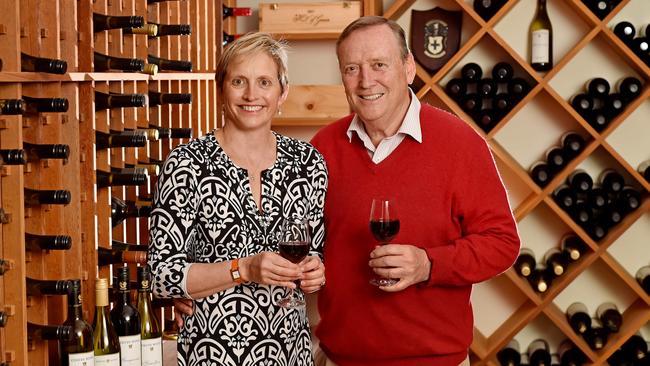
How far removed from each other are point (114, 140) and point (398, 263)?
80 cm

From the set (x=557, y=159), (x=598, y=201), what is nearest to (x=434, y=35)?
(x=557, y=159)

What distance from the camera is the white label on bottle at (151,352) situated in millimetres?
2021

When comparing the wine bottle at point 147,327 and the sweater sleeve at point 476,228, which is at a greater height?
the sweater sleeve at point 476,228

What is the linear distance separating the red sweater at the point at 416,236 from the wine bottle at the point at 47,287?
0.53 meters

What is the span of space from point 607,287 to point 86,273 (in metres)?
2.26

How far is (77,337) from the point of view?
192cm

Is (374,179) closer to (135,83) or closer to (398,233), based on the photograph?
(398,233)

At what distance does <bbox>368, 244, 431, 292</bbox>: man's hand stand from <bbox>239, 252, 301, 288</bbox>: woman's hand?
0.22m

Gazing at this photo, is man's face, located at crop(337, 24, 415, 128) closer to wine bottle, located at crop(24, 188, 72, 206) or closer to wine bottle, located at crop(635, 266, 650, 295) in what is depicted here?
wine bottle, located at crop(24, 188, 72, 206)

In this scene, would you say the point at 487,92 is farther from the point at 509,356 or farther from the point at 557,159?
the point at 509,356

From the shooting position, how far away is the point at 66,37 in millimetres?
2068

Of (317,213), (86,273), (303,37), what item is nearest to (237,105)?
(317,213)

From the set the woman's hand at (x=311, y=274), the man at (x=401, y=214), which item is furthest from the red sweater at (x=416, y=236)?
the woman's hand at (x=311, y=274)

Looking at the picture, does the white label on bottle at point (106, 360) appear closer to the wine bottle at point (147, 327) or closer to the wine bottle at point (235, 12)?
the wine bottle at point (147, 327)
